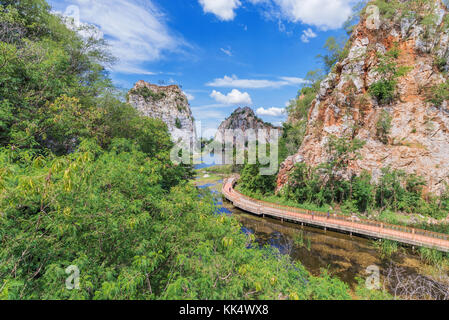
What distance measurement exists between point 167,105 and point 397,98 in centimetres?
8741

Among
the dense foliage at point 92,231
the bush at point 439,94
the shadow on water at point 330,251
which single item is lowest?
the shadow on water at point 330,251

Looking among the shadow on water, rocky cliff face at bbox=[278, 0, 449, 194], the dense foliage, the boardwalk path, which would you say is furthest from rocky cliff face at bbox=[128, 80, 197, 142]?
the dense foliage

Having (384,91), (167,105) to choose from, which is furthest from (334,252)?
(167,105)

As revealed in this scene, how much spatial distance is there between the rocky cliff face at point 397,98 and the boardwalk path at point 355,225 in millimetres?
7103

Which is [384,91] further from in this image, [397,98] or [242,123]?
[242,123]

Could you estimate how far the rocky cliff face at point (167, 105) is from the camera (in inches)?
3329

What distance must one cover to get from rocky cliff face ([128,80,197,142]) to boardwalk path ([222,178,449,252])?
65.9m

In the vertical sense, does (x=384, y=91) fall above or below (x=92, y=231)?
above

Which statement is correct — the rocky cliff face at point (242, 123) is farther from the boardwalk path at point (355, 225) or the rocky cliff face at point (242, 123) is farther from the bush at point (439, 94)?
the boardwalk path at point (355, 225)

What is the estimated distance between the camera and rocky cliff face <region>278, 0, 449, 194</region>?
19328mm

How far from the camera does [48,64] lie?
276 inches

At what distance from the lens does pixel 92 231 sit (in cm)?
409

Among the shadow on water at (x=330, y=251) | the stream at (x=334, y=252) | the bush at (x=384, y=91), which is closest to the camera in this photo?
the stream at (x=334, y=252)

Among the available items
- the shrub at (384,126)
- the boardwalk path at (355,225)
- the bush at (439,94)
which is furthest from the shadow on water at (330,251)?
the bush at (439,94)
